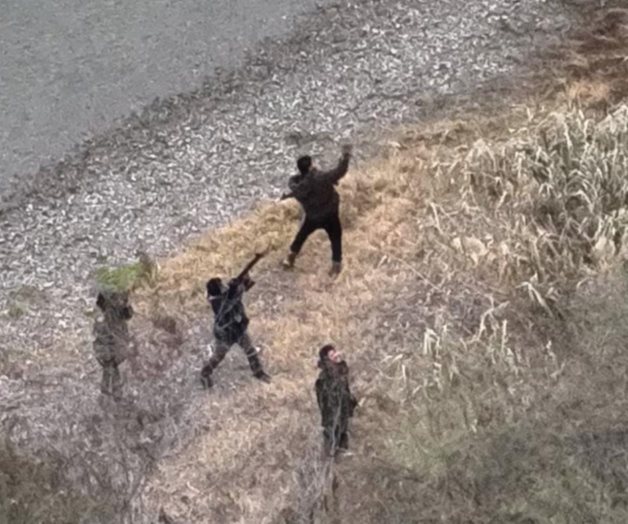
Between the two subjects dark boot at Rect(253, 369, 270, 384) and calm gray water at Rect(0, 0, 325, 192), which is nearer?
dark boot at Rect(253, 369, 270, 384)

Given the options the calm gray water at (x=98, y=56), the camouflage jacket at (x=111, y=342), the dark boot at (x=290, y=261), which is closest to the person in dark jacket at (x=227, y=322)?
the camouflage jacket at (x=111, y=342)

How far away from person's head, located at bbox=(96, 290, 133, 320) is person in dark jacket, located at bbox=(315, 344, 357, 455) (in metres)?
1.83

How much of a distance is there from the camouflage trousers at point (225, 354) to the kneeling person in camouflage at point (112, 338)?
59cm

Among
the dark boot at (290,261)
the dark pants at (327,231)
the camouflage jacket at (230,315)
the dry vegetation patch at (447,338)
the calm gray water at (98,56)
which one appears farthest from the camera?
the calm gray water at (98,56)

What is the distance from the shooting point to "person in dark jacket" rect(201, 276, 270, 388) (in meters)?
11.4

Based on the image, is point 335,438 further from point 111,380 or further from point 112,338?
point 112,338

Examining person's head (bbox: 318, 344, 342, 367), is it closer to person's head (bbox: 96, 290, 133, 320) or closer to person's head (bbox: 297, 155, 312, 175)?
person's head (bbox: 96, 290, 133, 320)

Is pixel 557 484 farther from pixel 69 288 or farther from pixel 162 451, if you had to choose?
pixel 69 288

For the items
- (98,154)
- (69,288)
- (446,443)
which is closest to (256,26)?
(98,154)

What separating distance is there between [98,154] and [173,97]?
949 millimetres

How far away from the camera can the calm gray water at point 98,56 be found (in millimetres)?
14617

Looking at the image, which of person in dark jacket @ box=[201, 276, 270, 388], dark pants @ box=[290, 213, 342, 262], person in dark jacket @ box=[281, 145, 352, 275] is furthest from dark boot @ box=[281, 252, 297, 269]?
person in dark jacket @ box=[201, 276, 270, 388]

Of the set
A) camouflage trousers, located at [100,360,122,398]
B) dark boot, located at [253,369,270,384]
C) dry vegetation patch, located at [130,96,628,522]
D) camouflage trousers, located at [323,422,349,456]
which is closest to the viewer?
dry vegetation patch, located at [130,96,628,522]

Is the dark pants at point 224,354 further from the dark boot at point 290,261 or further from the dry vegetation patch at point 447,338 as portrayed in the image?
the dark boot at point 290,261
